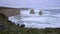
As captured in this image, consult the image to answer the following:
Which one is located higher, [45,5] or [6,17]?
[45,5]

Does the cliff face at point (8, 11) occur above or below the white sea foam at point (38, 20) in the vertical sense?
above

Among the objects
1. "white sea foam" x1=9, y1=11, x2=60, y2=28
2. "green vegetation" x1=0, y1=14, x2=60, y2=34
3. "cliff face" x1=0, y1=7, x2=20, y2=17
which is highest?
"cliff face" x1=0, y1=7, x2=20, y2=17

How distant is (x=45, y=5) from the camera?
269 centimetres

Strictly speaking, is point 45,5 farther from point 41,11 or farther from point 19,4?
point 19,4

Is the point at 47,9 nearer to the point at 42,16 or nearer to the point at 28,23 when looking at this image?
the point at 42,16

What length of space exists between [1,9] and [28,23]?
0.47 meters

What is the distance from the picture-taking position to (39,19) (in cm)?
269

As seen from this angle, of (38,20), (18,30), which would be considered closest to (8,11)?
(18,30)

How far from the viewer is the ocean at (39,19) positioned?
2674 mm

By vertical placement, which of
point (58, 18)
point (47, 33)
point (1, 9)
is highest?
point (1, 9)

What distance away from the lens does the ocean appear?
267 centimetres

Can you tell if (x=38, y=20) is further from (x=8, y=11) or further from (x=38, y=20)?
(x=8, y=11)

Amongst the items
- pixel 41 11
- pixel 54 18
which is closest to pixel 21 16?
pixel 41 11

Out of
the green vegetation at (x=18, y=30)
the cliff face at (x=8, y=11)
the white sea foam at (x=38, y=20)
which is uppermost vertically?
the cliff face at (x=8, y=11)
